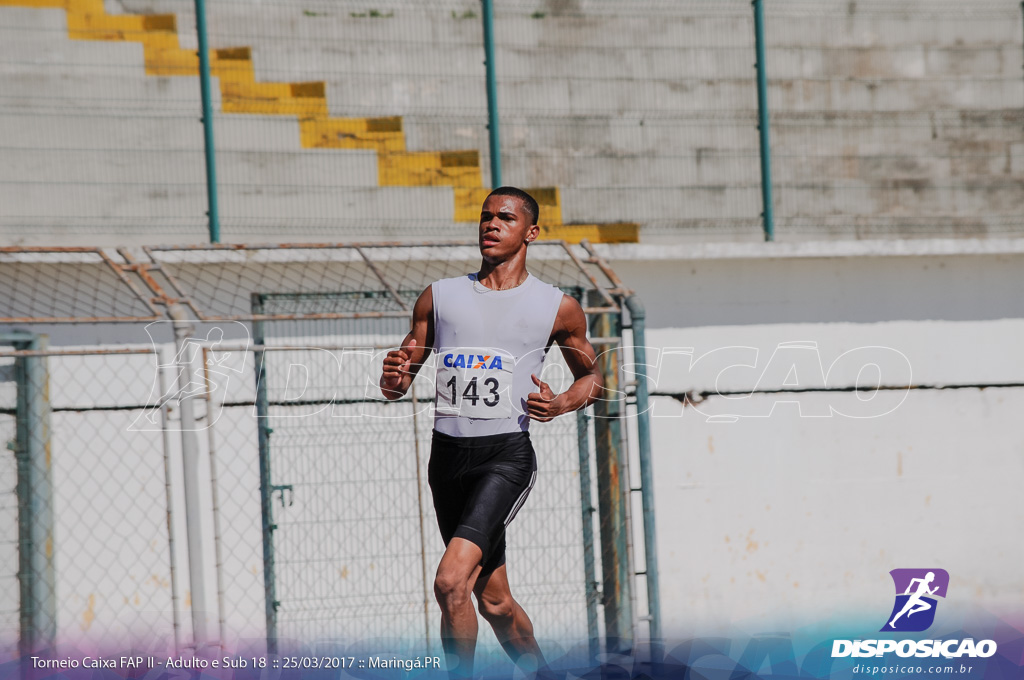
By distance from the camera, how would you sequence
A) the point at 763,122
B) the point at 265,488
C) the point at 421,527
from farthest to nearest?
1. the point at 763,122
2. the point at 265,488
3. the point at 421,527

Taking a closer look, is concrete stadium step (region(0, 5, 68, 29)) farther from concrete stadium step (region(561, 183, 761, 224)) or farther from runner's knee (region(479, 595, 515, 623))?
runner's knee (region(479, 595, 515, 623))

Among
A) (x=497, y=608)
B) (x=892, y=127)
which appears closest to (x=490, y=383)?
(x=497, y=608)

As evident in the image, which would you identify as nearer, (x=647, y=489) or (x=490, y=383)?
(x=490, y=383)

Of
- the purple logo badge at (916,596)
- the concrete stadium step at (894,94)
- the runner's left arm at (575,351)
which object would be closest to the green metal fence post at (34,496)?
the runner's left arm at (575,351)

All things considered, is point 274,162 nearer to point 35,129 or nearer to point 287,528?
point 35,129

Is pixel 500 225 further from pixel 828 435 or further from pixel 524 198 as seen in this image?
pixel 828 435

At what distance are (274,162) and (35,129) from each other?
1.47m

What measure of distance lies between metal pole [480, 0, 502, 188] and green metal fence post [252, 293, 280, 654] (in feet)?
5.94

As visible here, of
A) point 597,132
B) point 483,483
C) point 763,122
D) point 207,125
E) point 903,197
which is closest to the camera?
point 483,483

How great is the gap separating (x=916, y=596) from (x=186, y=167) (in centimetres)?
556

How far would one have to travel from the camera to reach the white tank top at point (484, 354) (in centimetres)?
438

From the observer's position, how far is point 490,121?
295 inches

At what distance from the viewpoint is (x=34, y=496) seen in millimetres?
5965

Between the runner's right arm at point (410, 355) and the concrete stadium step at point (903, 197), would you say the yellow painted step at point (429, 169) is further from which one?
the runner's right arm at point (410, 355)
